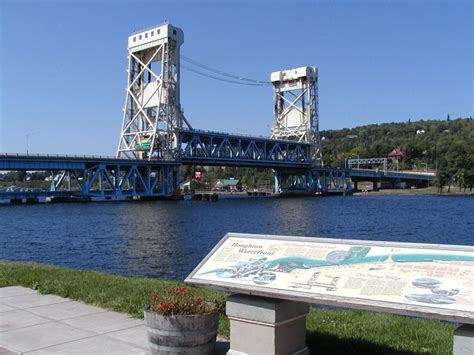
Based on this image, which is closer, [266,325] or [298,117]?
[266,325]

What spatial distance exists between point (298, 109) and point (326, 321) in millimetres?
142914

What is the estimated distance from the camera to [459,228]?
139 feet

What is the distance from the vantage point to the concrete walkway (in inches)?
289

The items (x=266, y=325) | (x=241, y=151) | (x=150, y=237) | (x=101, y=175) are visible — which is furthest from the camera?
(x=241, y=151)

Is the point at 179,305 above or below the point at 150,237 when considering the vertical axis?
above

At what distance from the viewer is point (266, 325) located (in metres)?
6.30

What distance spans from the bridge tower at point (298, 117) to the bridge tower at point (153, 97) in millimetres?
44487

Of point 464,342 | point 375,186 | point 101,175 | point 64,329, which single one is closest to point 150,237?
point 64,329

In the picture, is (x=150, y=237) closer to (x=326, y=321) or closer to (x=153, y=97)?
(x=326, y=321)

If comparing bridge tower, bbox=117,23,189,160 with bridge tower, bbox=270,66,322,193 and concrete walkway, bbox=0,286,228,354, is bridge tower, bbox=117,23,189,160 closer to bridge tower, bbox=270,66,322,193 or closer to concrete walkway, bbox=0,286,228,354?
bridge tower, bbox=270,66,322,193

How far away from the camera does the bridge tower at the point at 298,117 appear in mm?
146750

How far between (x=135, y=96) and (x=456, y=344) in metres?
116

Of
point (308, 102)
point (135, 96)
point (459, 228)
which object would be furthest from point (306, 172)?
point (459, 228)

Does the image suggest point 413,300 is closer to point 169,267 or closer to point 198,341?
point 198,341
